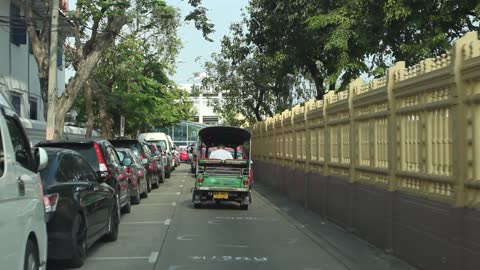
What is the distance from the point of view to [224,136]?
20.5 metres

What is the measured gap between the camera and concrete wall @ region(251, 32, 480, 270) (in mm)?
7148

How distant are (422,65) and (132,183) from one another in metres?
10.8

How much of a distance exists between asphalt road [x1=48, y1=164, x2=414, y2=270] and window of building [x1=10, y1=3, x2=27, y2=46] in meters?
10.7

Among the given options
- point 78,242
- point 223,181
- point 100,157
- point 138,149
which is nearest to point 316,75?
point 138,149

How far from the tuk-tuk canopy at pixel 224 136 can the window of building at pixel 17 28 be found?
8.67m

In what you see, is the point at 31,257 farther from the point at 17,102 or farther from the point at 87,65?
the point at 17,102

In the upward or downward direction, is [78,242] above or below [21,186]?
below

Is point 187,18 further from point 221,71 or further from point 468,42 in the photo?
point 221,71

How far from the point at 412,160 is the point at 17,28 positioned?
1986 cm

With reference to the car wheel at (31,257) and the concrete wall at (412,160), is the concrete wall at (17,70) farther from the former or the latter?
the car wheel at (31,257)

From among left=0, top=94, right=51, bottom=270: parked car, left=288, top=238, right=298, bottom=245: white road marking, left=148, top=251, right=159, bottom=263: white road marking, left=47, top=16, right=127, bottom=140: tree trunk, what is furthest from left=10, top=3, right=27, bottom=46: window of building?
left=0, top=94, right=51, bottom=270: parked car

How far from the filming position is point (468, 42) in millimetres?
7410

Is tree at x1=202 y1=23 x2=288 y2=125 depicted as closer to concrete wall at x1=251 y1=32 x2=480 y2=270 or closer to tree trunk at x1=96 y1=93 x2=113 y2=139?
tree trunk at x1=96 y1=93 x2=113 y2=139

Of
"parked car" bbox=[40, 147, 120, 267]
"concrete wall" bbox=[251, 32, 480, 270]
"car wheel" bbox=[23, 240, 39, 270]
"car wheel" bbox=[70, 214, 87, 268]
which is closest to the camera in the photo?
"car wheel" bbox=[23, 240, 39, 270]
